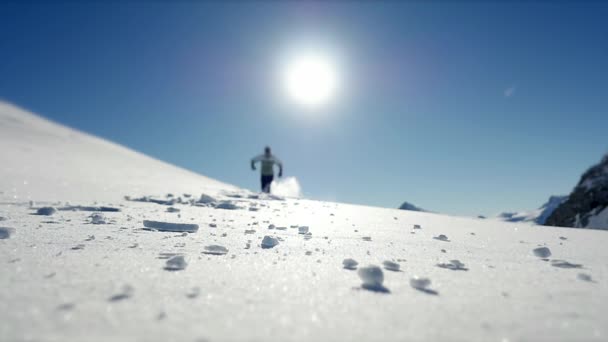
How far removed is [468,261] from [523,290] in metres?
0.49

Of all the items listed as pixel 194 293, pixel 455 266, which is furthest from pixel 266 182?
pixel 194 293

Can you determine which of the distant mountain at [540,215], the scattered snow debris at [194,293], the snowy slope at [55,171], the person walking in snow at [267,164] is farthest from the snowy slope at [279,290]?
the distant mountain at [540,215]

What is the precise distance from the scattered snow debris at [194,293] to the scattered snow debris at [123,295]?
15 centimetres

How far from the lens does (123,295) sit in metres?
0.87

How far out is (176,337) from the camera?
66cm

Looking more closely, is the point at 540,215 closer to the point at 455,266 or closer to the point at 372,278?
the point at 455,266

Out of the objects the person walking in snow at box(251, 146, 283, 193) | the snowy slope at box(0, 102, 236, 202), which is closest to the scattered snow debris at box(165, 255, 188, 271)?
the snowy slope at box(0, 102, 236, 202)

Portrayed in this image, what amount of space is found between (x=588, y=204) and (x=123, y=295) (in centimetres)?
1101

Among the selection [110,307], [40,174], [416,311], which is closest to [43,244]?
[110,307]

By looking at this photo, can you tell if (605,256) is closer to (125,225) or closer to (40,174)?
(125,225)

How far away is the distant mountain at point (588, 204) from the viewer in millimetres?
8164

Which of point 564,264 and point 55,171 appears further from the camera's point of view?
point 55,171

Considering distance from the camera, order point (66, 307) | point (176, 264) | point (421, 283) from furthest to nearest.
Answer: point (176, 264) < point (421, 283) < point (66, 307)

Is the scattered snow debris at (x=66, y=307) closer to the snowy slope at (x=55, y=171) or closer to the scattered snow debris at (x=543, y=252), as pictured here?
the scattered snow debris at (x=543, y=252)
